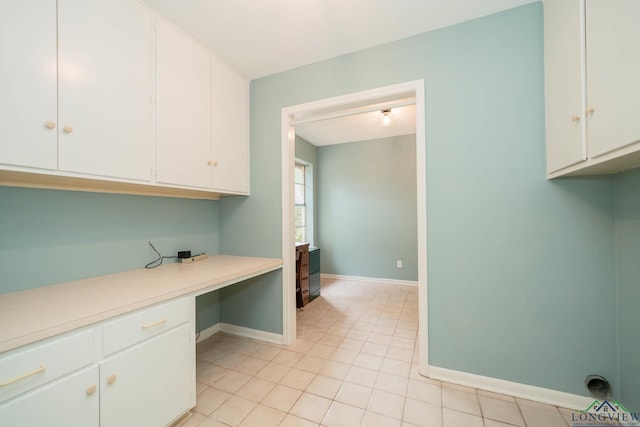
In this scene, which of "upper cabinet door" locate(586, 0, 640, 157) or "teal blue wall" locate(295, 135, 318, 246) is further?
"teal blue wall" locate(295, 135, 318, 246)

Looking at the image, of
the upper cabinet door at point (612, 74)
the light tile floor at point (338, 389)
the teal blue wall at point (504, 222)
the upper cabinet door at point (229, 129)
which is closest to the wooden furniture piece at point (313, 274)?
the light tile floor at point (338, 389)

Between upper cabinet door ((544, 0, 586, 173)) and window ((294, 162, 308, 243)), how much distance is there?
3.55 meters

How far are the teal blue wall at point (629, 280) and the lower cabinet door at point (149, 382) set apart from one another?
2413 millimetres

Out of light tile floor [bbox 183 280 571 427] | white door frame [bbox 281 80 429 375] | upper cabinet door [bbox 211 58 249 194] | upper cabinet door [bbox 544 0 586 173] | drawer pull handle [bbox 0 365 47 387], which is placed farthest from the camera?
upper cabinet door [bbox 211 58 249 194]

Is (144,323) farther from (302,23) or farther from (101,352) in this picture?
(302,23)

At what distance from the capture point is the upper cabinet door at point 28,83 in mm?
995

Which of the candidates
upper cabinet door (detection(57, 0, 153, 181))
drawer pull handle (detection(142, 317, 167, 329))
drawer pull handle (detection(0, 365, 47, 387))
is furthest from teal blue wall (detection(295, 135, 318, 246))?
drawer pull handle (detection(0, 365, 47, 387))

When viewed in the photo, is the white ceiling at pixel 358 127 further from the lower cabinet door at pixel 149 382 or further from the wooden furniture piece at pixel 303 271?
the lower cabinet door at pixel 149 382

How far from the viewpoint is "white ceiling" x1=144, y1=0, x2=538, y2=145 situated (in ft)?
5.07

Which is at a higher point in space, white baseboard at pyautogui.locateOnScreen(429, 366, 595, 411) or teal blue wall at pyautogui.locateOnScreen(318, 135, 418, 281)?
teal blue wall at pyautogui.locateOnScreen(318, 135, 418, 281)

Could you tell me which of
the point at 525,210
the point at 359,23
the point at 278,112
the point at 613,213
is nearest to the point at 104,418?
the point at 278,112

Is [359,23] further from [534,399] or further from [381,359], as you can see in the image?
[534,399]

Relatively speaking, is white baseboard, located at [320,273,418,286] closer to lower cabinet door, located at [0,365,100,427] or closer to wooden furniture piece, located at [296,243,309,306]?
wooden furniture piece, located at [296,243,309,306]

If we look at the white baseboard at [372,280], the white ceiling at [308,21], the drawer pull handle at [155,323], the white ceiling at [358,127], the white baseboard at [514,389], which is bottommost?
the white baseboard at [372,280]
